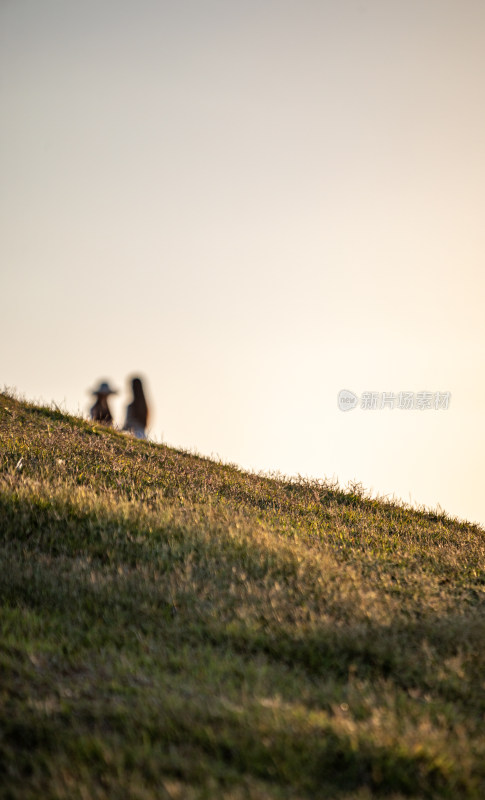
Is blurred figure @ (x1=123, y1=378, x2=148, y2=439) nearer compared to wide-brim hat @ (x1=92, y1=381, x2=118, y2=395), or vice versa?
blurred figure @ (x1=123, y1=378, x2=148, y2=439)

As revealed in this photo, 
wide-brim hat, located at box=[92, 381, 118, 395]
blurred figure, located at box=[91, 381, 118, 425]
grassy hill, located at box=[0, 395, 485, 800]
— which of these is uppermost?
wide-brim hat, located at box=[92, 381, 118, 395]

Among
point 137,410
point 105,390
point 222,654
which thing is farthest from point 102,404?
point 222,654

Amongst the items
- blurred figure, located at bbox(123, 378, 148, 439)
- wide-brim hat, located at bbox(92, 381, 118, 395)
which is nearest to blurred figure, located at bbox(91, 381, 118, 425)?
wide-brim hat, located at bbox(92, 381, 118, 395)

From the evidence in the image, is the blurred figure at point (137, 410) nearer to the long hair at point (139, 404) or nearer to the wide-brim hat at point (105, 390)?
the long hair at point (139, 404)

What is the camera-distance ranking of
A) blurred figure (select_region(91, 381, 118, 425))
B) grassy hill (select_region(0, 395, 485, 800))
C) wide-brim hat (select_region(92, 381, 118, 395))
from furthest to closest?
wide-brim hat (select_region(92, 381, 118, 395))
blurred figure (select_region(91, 381, 118, 425))
grassy hill (select_region(0, 395, 485, 800))

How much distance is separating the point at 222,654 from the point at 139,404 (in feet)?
52.3

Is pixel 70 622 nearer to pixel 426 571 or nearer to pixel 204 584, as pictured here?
pixel 204 584

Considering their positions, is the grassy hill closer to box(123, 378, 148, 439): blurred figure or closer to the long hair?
box(123, 378, 148, 439): blurred figure

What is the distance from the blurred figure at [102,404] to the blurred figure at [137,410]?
2.39 ft

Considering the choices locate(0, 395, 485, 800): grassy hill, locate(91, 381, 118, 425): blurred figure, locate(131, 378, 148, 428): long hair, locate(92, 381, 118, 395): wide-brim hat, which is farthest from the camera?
locate(92, 381, 118, 395): wide-brim hat

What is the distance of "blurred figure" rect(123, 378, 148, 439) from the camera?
19828 millimetres

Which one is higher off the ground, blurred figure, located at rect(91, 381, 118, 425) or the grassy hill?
blurred figure, located at rect(91, 381, 118, 425)

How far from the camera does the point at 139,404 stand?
790 inches

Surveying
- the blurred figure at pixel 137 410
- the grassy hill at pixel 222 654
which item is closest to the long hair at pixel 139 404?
the blurred figure at pixel 137 410
